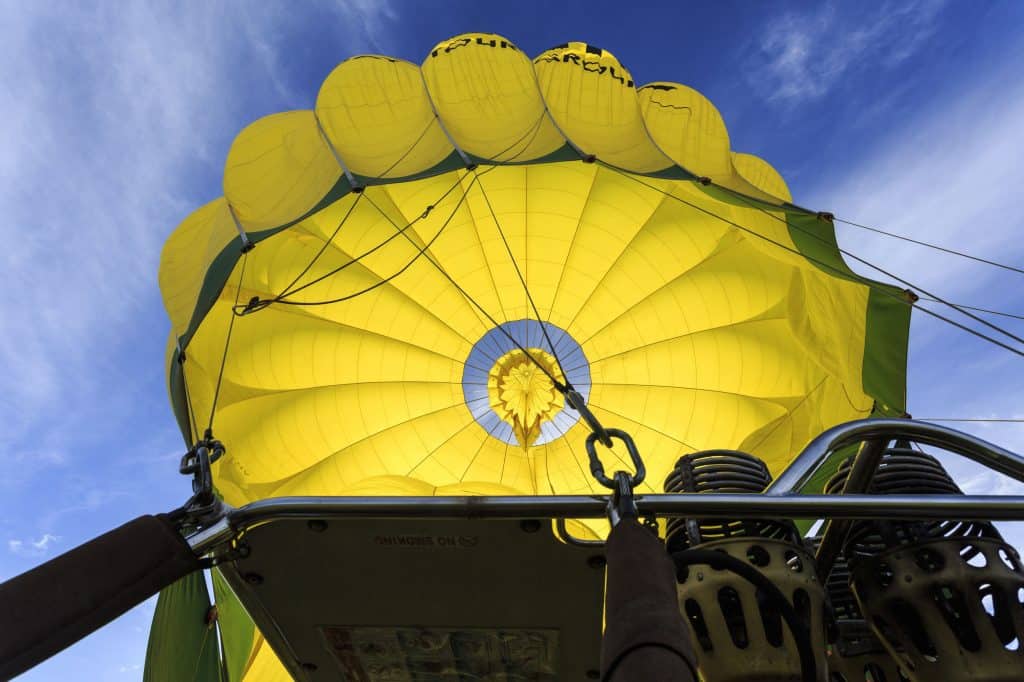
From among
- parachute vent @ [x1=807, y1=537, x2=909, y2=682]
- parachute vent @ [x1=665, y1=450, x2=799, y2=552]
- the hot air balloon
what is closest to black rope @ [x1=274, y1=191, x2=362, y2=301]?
the hot air balloon

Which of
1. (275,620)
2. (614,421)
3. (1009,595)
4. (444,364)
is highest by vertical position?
(444,364)

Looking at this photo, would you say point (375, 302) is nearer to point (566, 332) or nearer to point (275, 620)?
point (566, 332)

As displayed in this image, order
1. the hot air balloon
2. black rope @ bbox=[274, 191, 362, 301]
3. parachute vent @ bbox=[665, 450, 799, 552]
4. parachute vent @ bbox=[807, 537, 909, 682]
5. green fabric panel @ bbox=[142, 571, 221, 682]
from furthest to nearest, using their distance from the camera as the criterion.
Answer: black rope @ bbox=[274, 191, 362, 301]
the hot air balloon
green fabric panel @ bbox=[142, 571, 221, 682]
parachute vent @ bbox=[807, 537, 909, 682]
parachute vent @ bbox=[665, 450, 799, 552]

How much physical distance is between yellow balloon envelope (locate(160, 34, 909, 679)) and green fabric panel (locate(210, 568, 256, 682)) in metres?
1.01

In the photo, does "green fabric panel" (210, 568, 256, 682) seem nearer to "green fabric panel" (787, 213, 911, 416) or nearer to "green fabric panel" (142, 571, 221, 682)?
"green fabric panel" (142, 571, 221, 682)

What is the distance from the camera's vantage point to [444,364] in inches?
342

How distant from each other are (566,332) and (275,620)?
6581 mm

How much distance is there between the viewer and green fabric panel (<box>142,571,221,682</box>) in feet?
9.85

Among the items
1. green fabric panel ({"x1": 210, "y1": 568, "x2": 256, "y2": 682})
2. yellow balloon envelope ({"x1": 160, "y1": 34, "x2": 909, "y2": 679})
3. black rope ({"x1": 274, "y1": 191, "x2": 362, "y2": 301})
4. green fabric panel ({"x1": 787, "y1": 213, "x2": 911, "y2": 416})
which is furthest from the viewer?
black rope ({"x1": 274, "y1": 191, "x2": 362, "y2": 301})

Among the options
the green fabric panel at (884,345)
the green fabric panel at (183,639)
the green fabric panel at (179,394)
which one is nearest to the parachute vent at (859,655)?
the green fabric panel at (183,639)

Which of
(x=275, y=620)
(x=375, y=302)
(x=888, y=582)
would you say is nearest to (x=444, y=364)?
(x=375, y=302)

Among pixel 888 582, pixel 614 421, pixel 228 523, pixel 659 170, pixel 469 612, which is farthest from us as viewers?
pixel 614 421

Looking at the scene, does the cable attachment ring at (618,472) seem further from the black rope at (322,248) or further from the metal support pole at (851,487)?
the black rope at (322,248)

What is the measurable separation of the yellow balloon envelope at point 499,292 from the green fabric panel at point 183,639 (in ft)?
7.10
